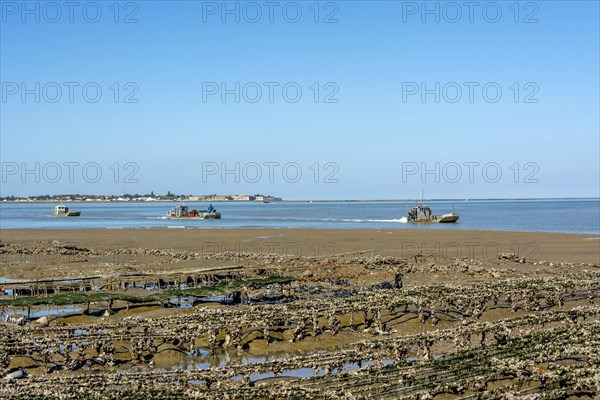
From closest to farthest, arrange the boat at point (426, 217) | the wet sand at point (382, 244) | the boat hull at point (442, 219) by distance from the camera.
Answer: the wet sand at point (382, 244)
the boat hull at point (442, 219)
the boat at point (426, 217)

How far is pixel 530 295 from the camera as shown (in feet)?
61.7

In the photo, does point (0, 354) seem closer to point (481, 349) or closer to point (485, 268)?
point (481, 349)

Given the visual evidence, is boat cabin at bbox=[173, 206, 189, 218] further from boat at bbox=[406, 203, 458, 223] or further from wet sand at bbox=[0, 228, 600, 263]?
wet sand at bbox=[0, 228, 600, 263]

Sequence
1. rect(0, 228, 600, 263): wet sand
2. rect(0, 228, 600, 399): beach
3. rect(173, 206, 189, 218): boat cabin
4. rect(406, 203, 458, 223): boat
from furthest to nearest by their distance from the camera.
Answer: rect(173, 206, 189, 218): boat cabin
rect(406, 203, 458, 223): boat
rect(0, 228, 600, 263): wet sand
rect(0, 228, 600, 399): beach

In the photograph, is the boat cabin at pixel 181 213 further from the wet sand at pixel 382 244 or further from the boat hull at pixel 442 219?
the wet sand at pixel 382 244

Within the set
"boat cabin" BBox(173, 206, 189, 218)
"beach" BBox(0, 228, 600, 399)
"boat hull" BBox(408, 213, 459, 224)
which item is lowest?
"beach" BBox(0, 228, 600, 399)

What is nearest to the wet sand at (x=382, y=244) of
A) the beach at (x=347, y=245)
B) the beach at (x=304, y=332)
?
the beach at (x=347, y=245)

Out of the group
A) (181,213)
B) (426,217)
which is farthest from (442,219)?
(181,213)

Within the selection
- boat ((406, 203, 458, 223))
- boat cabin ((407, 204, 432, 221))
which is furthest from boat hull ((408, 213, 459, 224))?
boat cabin ((407, 204, 432, 221))

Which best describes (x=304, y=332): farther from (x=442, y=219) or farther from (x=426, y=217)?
(x=426, y=217)

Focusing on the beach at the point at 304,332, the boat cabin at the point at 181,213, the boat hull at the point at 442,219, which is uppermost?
the boat cabin at the point at 181,213

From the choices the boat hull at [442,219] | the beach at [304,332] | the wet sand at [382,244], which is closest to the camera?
the beach at [304,332]

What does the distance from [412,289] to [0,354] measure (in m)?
11.8

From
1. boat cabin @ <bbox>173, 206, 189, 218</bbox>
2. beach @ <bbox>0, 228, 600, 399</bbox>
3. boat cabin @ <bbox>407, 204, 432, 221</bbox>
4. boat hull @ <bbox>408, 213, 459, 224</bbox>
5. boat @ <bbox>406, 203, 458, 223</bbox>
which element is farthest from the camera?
boat cabin @ <bbox>173, 206, 189, 218</bbox>
